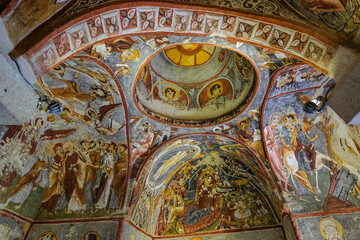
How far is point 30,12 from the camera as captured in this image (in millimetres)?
3365

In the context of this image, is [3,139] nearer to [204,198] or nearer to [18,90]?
[18,90]

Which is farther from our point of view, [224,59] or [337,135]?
[224,59]

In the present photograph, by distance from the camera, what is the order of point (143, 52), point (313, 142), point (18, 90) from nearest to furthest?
point (18, 90) → point (143, 52) → point (313, 142)

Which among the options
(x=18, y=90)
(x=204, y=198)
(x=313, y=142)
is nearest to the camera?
(x=18, y=90)

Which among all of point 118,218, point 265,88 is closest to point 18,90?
point 118,218

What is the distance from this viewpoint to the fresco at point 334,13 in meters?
3.42

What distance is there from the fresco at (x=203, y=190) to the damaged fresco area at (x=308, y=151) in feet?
3.02

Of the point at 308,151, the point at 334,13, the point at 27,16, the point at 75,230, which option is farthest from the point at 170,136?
the point at 334,13

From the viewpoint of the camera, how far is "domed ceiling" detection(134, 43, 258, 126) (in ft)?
Answer: 26.1

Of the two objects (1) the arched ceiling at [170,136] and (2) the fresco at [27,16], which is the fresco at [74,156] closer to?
(1) the arched ceiling at [170,136]

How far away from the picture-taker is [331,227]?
7.32m

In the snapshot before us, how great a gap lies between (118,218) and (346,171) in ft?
22.3

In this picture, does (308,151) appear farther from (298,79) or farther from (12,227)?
(12,227)

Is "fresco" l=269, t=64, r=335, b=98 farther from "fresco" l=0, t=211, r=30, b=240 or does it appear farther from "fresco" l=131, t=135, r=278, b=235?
"fresco" l=0, t=211, r=30, b=240
